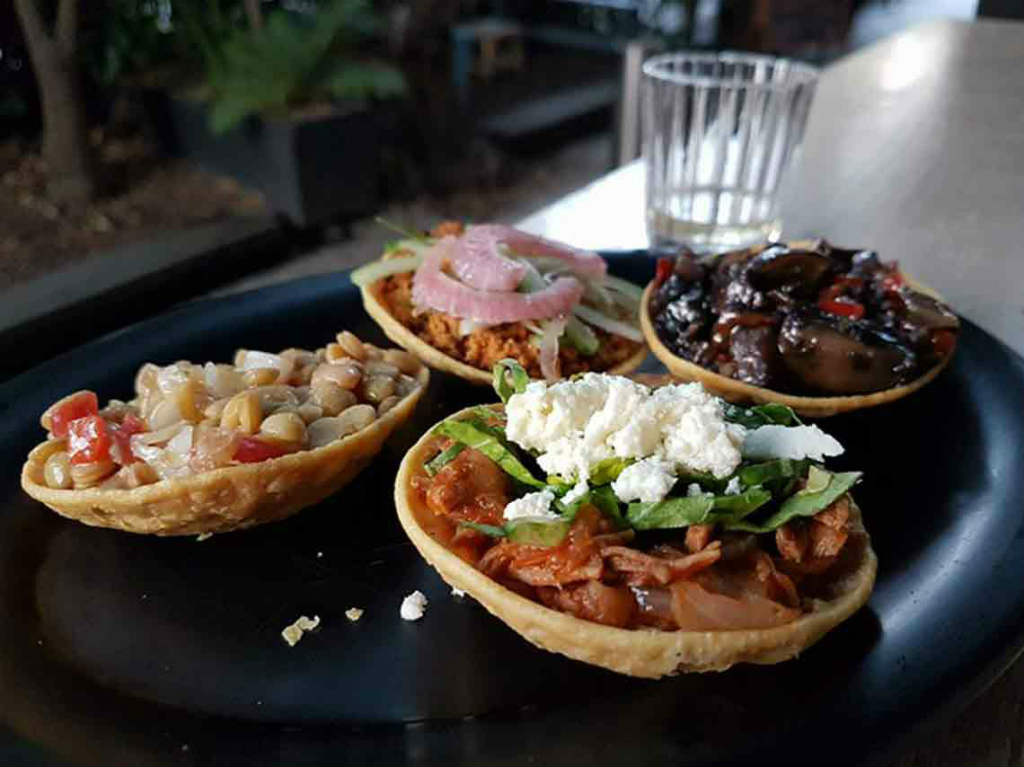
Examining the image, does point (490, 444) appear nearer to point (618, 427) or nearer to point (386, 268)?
point (618, 427)

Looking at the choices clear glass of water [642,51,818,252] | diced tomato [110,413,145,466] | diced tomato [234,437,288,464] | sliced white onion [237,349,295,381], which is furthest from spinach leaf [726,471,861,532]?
clear glass of water [642,51,818,252]

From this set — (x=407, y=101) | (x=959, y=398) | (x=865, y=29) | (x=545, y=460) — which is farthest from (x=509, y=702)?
(x=865, y=29)

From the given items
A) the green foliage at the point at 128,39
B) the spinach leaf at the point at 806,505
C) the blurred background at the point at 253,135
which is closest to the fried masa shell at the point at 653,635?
the spinach leaf at the point at 806,505

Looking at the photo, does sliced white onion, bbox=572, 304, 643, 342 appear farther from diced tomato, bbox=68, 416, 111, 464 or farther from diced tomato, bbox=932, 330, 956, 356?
diced tomato, bbox=68, 416, 111, 464

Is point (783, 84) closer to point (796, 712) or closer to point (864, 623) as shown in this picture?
point (864, 623)

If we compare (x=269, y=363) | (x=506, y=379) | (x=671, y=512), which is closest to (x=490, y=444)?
(x=506, y=379)

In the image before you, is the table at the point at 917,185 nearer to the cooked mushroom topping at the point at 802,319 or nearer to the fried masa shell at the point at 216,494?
the cooked mushroom topping at the point at 802,319
